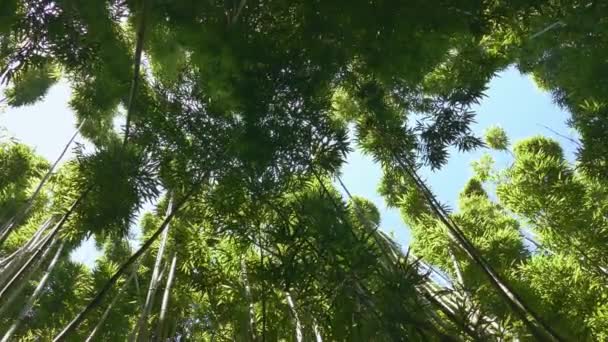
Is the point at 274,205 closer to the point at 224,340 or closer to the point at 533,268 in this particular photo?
the point at 224,340

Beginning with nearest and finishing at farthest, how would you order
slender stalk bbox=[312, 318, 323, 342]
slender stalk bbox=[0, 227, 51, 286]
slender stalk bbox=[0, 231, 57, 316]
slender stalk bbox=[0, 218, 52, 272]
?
slender stalk bbox=[312, 318, 323, 342]
slender stalk bbox=[0, 231, 57, 316]
slender stalk bbox=[0, 227, 51, 286]
slender stalk bbox=[0, 218, 52, 272]

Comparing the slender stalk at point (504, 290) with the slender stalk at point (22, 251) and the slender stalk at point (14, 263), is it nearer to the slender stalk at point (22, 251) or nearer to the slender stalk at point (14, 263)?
the slender stalk at point (14, 263)

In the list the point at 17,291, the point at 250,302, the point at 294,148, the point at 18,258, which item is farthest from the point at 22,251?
the point at 294,148

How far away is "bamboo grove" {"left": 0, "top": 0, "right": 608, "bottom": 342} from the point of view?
2.08 metres

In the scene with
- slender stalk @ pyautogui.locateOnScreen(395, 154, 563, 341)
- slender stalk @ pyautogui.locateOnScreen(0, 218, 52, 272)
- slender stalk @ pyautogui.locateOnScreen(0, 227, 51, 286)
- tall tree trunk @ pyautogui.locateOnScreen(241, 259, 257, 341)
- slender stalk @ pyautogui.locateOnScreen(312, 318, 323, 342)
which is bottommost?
slender stalk @ pyautogui.locateOnScreen(395, 154, 563, 341)

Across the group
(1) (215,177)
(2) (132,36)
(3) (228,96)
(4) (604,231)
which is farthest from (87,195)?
(4) (604,231)

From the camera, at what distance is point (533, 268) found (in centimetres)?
370

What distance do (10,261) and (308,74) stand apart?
2.74 m

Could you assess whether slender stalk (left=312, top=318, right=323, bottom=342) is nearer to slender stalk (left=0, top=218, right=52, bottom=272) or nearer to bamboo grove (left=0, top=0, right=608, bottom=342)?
bamboo grove (left=0, top=0, right=608, bottom=342)

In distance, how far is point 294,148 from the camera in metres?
2.74

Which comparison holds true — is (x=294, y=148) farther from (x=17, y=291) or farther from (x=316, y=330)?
(x=17, y=291)

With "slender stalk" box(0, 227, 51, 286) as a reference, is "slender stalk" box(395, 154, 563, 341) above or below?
below

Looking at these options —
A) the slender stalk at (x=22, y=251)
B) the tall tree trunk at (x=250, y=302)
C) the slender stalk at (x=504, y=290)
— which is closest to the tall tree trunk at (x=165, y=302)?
the tall tree trunk at (x=250, y=302)

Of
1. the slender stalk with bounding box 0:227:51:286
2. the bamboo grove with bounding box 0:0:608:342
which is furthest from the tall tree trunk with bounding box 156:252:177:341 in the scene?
the slender stalk with bounding box 0:227:51:286
